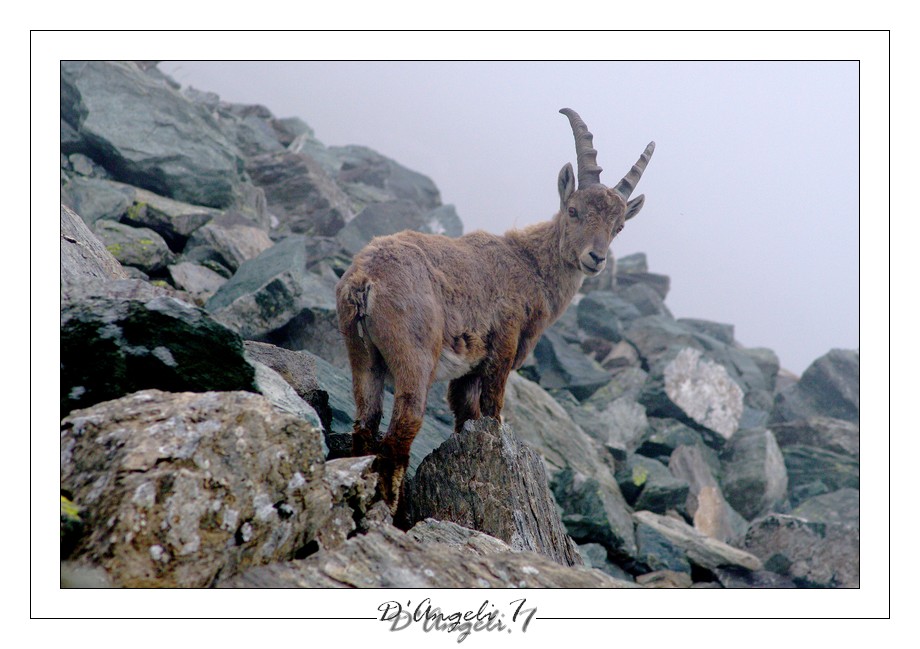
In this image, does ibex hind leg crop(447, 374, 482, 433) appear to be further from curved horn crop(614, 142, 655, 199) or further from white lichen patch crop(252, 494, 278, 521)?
white lichen patch crop(252, 494, 278, 521)

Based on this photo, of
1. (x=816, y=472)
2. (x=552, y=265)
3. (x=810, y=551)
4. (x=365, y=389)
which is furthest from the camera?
(x=816, y=472)

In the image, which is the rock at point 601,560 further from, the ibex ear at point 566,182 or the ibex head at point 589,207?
the ibex ear at point 566,182

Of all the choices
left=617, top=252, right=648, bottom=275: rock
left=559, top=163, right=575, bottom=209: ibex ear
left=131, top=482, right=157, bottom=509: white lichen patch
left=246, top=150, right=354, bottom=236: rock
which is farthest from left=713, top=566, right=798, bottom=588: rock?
left=617, top=252, right=648, bottom=275: rock

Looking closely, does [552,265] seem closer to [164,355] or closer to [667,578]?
[164,355]

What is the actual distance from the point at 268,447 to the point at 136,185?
573 inches

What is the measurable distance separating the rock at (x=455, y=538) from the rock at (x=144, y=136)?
13911mm

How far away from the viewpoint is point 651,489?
15.4 meters

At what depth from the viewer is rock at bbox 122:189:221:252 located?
15.5 meters

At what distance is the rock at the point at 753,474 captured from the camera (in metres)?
18.5

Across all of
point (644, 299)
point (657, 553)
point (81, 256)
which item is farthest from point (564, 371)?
point (81, 256)

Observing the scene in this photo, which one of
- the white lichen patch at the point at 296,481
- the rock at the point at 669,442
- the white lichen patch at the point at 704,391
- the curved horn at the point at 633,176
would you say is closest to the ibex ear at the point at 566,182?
the curved horn at the point at 633,176

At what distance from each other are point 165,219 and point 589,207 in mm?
9942

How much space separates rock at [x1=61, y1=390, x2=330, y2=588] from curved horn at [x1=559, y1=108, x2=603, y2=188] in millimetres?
6024
